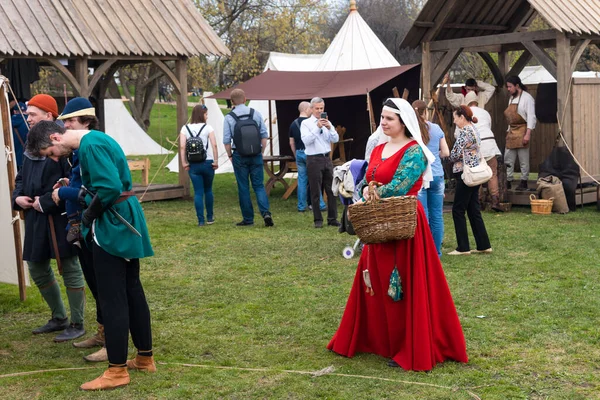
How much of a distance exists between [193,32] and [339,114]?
326 centimetres

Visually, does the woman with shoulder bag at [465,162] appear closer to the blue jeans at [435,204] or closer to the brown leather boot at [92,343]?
the blue jeans at [435,204]

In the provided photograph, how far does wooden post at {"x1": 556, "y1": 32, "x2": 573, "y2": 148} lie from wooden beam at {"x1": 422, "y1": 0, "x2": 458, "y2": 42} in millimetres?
1921

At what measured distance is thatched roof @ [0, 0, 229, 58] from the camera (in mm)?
12242

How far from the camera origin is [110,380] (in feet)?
15.2

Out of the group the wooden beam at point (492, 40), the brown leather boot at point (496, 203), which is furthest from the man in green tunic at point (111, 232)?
the wooden beam at point (492, 40)

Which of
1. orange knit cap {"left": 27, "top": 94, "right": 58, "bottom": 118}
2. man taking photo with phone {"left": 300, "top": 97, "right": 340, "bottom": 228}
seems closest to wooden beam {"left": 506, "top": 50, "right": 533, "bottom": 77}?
man taking photo with phone {"left": 300, "top": 97, "right": 340, "bottom": 228}

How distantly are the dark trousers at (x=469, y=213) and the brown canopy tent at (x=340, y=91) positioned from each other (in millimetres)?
4567

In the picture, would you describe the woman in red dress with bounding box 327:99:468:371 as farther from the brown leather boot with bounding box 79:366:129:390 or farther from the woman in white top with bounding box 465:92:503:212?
the woman in white top with bounding box 465:92:503:212

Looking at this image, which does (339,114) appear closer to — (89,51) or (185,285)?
(89,51)

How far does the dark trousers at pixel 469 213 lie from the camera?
8.19m

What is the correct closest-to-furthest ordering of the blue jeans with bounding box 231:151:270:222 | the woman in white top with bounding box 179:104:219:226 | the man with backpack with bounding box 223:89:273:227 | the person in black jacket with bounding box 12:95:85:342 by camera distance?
the person in black jacket with bounding box 12:95:85:342 < the man with backpack with bounding box 223:89:273:227 < the blue jeans with bounding box 231:151:270:222 < the woman in white top with bounding box 179:104:219:226

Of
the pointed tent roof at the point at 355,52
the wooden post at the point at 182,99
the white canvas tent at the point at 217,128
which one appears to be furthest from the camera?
the white canvas tent at the point at 217,128

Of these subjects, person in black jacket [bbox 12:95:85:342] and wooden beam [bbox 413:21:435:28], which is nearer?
person in black jacket [bbox 12:95:85:342]

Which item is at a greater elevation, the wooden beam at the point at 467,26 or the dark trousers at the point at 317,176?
the wooden beam at the point at 467,26
